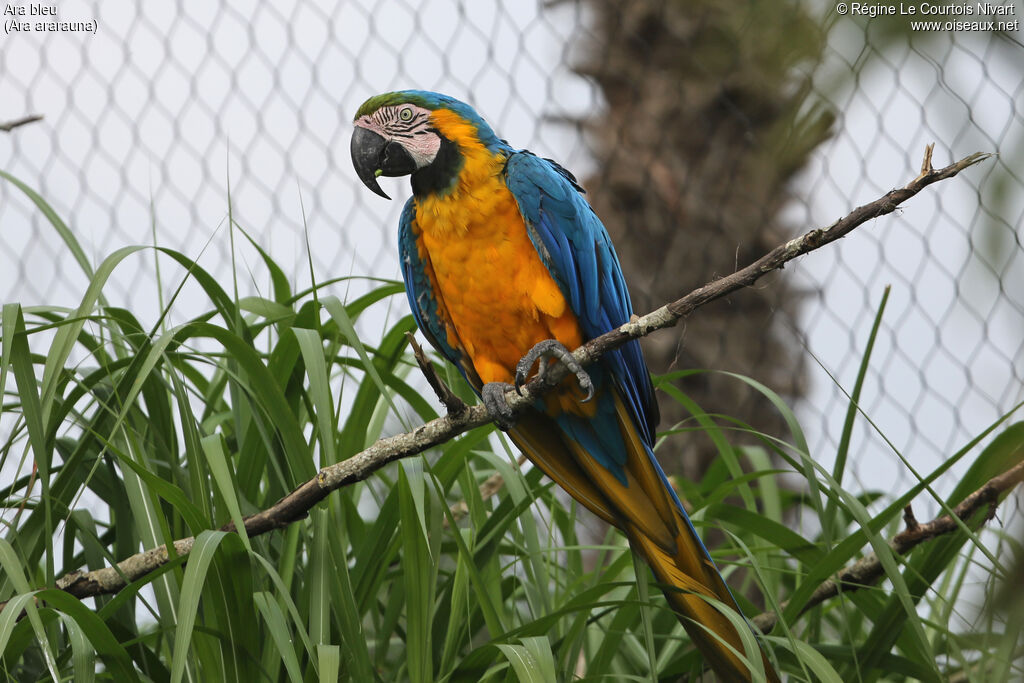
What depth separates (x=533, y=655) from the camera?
2.18ft

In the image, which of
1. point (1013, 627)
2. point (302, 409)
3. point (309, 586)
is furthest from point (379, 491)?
point (1013, 627)

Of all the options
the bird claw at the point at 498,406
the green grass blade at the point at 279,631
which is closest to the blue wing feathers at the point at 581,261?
the bird claw at the point at 498,406

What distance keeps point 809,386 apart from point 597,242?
1308mm

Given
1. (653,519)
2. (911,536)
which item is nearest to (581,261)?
(653,519)

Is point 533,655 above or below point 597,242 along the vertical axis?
below

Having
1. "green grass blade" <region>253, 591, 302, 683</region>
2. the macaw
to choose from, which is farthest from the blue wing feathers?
"green grass blade" <region>253, 591, 302, 683</region>

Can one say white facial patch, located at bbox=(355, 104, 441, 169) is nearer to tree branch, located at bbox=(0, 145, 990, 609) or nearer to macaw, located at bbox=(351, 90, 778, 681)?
macaw, located at bbox=(351, 90, 778, 681)

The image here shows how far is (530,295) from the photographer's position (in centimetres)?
88

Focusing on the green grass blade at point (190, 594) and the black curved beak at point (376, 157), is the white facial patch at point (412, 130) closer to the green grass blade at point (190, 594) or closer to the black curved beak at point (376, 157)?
the black curved beak at point (376, 157)

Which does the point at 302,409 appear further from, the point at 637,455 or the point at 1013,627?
the point at 1013,627

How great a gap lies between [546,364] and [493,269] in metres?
0.12

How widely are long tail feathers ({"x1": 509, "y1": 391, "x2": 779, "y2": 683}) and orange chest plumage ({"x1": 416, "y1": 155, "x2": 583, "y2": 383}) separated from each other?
3.9 inches

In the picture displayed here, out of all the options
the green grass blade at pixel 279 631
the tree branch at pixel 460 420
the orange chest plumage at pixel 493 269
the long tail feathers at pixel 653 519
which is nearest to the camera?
the tree branch at pixel 460 420

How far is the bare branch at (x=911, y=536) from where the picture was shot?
746 mm
